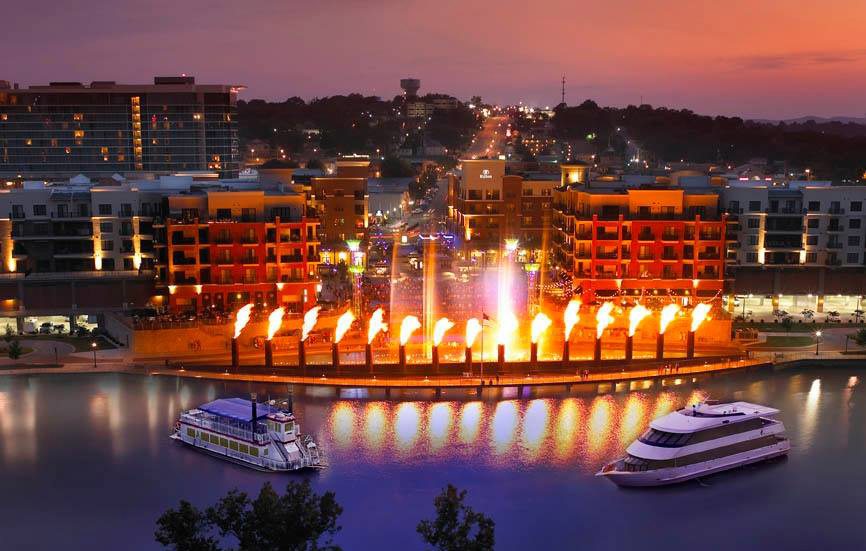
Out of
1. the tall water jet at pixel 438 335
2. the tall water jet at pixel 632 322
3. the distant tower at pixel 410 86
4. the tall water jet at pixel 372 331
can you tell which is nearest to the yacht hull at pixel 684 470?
the tall water jet at pixel 632 322

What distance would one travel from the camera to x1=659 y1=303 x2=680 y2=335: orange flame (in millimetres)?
33859

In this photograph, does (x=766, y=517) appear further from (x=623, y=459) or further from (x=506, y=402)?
(x=506, y=402)

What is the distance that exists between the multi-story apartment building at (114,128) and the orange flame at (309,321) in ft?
149

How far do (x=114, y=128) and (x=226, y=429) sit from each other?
6049 centimetres

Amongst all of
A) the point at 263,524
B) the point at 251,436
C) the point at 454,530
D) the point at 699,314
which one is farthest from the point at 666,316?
the point at 263,524

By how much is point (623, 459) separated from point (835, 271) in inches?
796

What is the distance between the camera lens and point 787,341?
35.9 m

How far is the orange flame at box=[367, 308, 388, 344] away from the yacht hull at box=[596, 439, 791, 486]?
10.2 m

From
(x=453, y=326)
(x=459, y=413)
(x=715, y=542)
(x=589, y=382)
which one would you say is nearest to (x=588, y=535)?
(x=715, y=542)

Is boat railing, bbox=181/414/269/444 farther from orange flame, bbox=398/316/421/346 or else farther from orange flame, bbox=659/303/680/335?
orange flame, bbox=659/303/680/335

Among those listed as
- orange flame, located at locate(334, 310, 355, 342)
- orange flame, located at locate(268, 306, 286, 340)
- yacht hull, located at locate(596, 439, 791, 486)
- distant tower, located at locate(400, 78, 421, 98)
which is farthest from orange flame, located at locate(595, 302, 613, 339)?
distant tower, located at locate(400, 78, 421, 98)

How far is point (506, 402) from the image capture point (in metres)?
30.3

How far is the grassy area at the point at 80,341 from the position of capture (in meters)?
35.0

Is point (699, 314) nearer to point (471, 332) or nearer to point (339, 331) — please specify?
point (471, 332)
